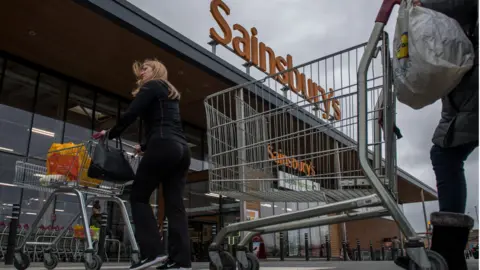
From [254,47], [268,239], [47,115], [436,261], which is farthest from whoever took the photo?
[268,239]

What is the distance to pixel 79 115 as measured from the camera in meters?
10.1

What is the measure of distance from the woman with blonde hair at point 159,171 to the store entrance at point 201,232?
993 centimetres

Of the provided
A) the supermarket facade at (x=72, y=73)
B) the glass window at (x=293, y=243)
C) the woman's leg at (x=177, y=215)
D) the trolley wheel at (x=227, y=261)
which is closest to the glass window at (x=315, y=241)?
the glass window at (x=293, y=243)

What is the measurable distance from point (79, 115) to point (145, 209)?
7.96 metres

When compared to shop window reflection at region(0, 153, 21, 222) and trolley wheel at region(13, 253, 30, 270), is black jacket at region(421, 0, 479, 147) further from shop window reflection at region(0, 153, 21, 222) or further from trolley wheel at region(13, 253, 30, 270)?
shop window reflection at region(0, 153, 21, 222)

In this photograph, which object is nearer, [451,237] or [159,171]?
[451,237]

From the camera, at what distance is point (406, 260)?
2238 millimetres

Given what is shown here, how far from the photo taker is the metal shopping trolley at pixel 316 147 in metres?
2.46

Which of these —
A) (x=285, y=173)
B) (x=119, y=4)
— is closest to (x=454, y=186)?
(x=285, y=173)

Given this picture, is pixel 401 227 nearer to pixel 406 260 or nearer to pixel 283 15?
pixel 406 260

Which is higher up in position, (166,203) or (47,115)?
(47,115)

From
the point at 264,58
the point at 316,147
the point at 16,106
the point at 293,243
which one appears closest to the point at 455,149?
the point at 316,147

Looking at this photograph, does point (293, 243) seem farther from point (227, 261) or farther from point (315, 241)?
point (227, 261)

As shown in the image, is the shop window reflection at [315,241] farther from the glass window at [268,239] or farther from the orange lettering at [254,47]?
the orange lettering at [254,47]
